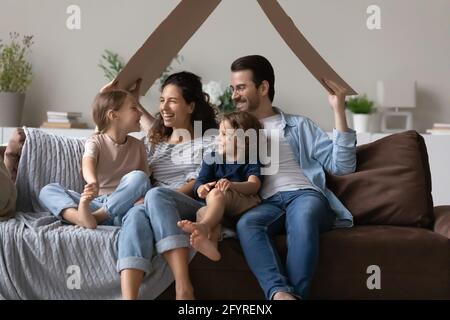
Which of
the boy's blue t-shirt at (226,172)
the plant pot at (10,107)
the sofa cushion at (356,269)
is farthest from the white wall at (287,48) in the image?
the sofa cushion at (356,269)

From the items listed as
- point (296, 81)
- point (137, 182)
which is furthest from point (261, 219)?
point (296, 81)

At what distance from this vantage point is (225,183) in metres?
2.43

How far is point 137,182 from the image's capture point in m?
2.48

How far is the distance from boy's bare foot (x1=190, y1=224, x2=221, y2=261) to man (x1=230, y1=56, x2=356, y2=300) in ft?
0.36

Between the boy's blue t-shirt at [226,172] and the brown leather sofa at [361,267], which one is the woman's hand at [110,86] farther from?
the brown leather sofa at [361,267]

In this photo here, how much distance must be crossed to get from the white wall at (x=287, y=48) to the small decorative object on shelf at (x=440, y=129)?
0.31 meters

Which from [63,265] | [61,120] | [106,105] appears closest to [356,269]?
[63,265]

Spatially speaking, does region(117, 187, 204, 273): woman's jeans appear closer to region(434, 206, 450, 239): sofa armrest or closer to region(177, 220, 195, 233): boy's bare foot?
region(177, 220, 195, 233): boy's bare foot

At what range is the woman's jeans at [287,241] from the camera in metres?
2.19

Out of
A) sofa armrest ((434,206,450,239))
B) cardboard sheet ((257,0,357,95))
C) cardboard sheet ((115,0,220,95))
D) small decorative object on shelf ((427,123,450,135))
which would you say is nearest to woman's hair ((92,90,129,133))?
cardboard sheet ((115,0,220,95))

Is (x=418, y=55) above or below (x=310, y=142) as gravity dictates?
above

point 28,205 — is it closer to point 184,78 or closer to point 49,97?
point 184,78

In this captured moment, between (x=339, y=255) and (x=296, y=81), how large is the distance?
2861 millimetres

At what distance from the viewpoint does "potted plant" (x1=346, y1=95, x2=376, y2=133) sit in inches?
190
